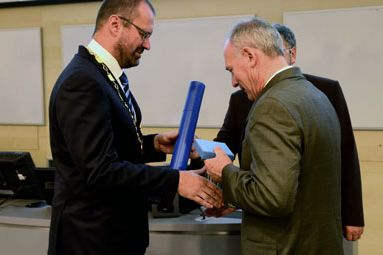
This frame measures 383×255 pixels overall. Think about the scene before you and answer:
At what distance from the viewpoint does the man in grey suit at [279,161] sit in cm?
116

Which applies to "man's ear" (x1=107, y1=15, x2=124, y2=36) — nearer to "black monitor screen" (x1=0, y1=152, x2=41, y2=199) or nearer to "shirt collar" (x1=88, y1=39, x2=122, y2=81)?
"shirt collar" (x1=88, y1=39, x2=122, y2=81)

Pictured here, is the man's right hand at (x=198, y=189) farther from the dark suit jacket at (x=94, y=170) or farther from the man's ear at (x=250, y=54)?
the man's ear at (x=250, y=54)

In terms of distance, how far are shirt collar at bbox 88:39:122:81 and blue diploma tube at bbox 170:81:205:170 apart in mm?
270

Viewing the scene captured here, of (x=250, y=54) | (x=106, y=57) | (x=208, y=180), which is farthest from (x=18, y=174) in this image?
(x=250, y=54)

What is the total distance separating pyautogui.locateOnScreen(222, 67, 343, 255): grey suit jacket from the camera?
115 centimetres

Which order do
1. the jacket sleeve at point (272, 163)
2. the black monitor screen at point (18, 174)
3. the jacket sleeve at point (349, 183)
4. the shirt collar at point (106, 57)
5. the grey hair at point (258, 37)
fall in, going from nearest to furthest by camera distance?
the jacket sleeve at point (272, 163) → the grey hair at point (258, 37) → the shirt collar at point (106, 57) → the jacket sleeve at point (349, 183) → the black monitor screen at point (18, 174)

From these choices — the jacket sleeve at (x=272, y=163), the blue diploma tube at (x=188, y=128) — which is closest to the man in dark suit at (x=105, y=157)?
the blue diploma tube at (x=188, y=128)

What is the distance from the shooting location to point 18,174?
231 cm

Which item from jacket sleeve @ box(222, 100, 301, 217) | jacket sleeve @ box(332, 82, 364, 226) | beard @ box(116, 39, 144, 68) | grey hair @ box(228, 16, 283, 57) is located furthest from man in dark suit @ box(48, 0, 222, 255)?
jacket sleeve @ box(332, 82, 364, 226)

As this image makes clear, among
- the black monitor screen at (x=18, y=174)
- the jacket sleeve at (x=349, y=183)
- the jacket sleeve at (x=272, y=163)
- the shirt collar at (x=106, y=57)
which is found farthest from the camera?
the black monitor screen at (x=18, y=174)

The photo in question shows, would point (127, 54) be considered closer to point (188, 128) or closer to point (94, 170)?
point (188, 128)

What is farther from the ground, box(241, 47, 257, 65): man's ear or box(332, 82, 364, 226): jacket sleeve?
box(241, 47, 257, 65): man's ear

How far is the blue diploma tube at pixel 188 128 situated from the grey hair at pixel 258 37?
0.28 meters

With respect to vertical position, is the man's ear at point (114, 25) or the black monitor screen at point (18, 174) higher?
the man's ear at point (114, 25)
